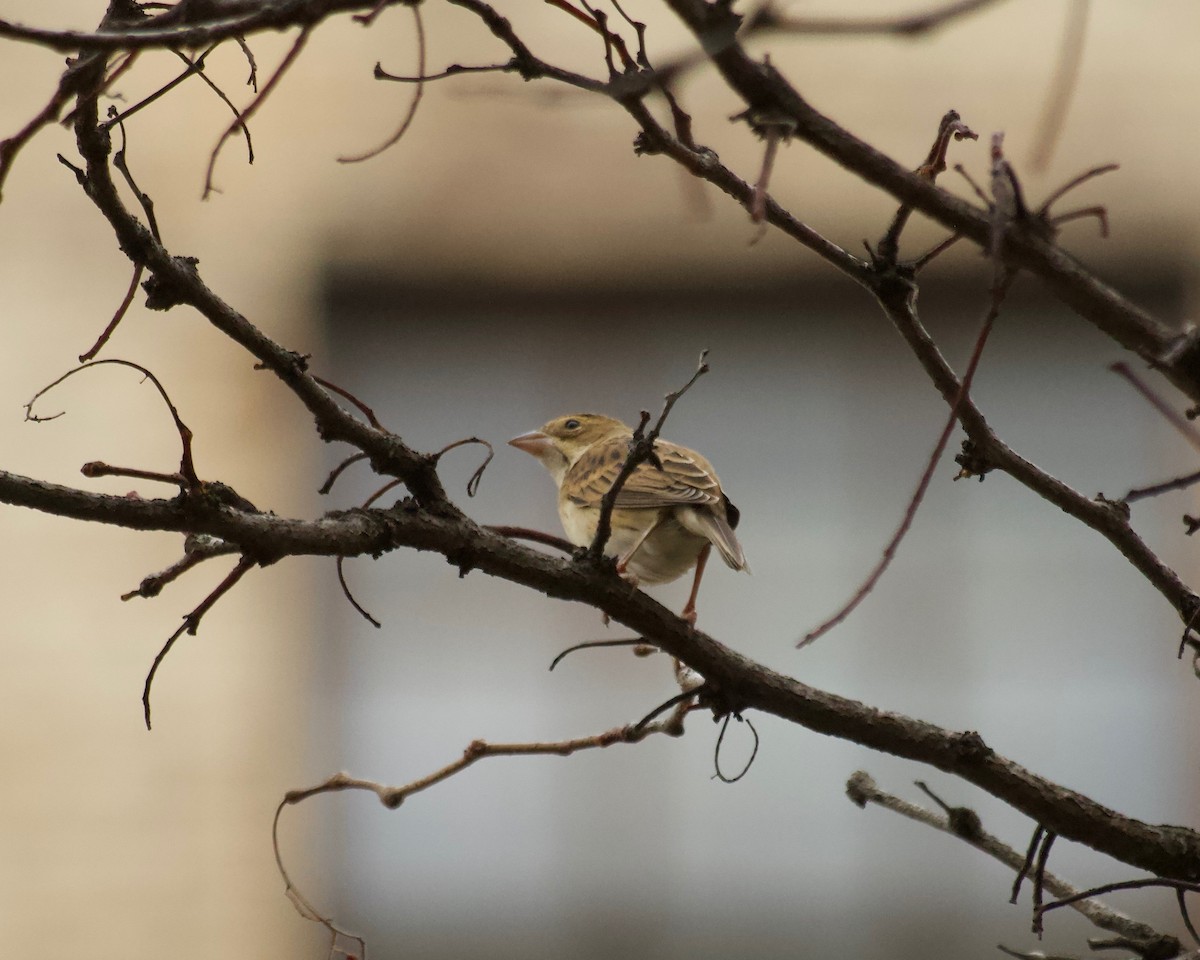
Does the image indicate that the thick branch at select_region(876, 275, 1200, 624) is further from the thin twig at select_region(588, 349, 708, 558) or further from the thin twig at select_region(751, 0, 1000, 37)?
the thin twig at select_region(751, 0, 1000, 37)

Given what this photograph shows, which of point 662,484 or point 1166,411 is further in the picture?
point 662,484

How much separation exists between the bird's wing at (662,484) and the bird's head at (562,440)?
0.89 metres

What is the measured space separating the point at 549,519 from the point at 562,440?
2.97 metres

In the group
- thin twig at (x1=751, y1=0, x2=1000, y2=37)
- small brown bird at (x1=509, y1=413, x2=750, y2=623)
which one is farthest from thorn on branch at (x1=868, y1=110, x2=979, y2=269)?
small brown bird at (x1=509, y1=413, x2=750, y2=623)

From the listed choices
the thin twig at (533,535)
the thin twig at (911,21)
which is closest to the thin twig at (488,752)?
the thin twig at (533,535)

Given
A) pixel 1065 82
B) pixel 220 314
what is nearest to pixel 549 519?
pixel 220 314

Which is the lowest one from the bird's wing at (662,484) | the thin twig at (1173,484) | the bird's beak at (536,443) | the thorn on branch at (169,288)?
the thin twig at (1173,484)

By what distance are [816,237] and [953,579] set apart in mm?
7217

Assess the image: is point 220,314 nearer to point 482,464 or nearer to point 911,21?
point 482,464

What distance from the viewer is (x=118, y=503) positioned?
5.42 ft

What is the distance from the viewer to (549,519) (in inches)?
343

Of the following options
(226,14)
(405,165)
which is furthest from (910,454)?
(226,14)

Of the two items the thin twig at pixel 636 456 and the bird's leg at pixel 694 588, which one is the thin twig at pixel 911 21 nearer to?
the thin twig at pixel 636 456

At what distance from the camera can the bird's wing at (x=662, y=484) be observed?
3986 mm
